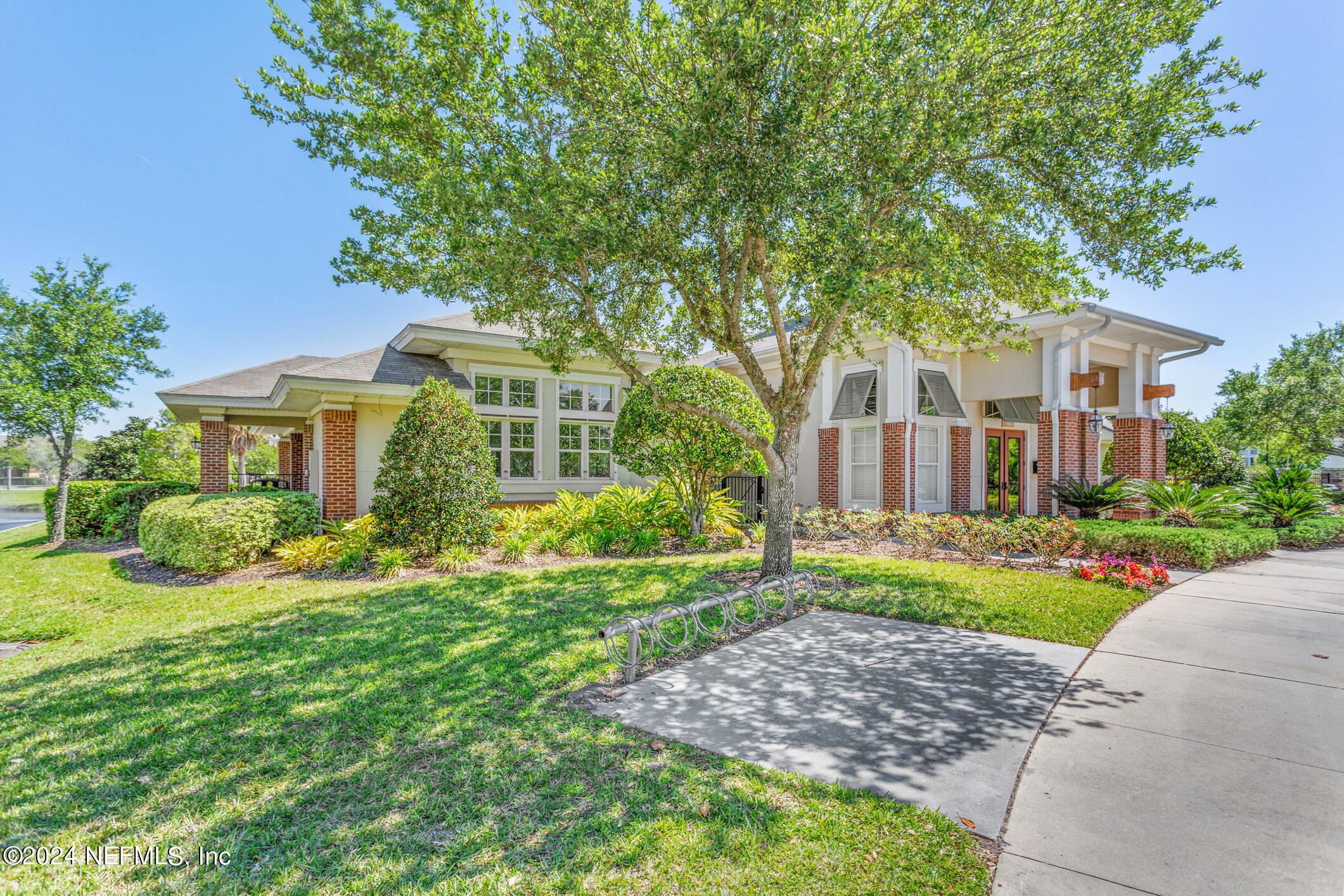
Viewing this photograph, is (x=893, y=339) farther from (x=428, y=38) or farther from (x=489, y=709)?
(x=489, y=709)

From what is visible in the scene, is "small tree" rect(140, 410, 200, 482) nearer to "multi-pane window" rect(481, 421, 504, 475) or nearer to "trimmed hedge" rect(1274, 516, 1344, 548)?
"multi-pane window" rect(481, 421, 504, 475)

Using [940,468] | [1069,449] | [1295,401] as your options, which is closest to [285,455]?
[940,468]

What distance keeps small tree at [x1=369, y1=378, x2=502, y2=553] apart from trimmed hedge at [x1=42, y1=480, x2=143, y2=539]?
10608 mm

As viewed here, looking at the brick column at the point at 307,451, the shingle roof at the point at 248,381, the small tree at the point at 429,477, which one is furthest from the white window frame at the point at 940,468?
the brick column at the point at 307,451

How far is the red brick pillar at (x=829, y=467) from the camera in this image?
14.7 meters

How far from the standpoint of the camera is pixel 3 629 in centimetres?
624

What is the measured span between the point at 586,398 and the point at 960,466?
9.13 meters

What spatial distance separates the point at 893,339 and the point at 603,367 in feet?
21.7

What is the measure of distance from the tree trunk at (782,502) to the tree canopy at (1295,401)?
76.3ft

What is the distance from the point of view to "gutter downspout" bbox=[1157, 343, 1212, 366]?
45.5 ft

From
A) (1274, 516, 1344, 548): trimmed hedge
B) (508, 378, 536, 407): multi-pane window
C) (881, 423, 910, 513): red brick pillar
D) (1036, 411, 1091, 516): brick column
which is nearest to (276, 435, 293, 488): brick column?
(508, 378, 536, 407): multi-pane window

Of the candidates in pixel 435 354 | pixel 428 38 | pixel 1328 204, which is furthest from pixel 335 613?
pixel 1328 204

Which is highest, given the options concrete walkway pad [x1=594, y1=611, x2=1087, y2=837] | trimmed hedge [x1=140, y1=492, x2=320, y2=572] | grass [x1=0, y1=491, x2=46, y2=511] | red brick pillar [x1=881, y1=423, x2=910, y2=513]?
A: red brick pillar [x1=881, y1=423, x2=910, y2=513]

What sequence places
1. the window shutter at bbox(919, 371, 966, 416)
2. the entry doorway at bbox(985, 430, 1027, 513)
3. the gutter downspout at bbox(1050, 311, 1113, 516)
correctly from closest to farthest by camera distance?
the gutter downspout at bbox(1050, 311, 1113, 516) < the window shutter at bbox(919, 371, 966, 416) < the entry doorway at bbox(985, 430, 1027, 513)
